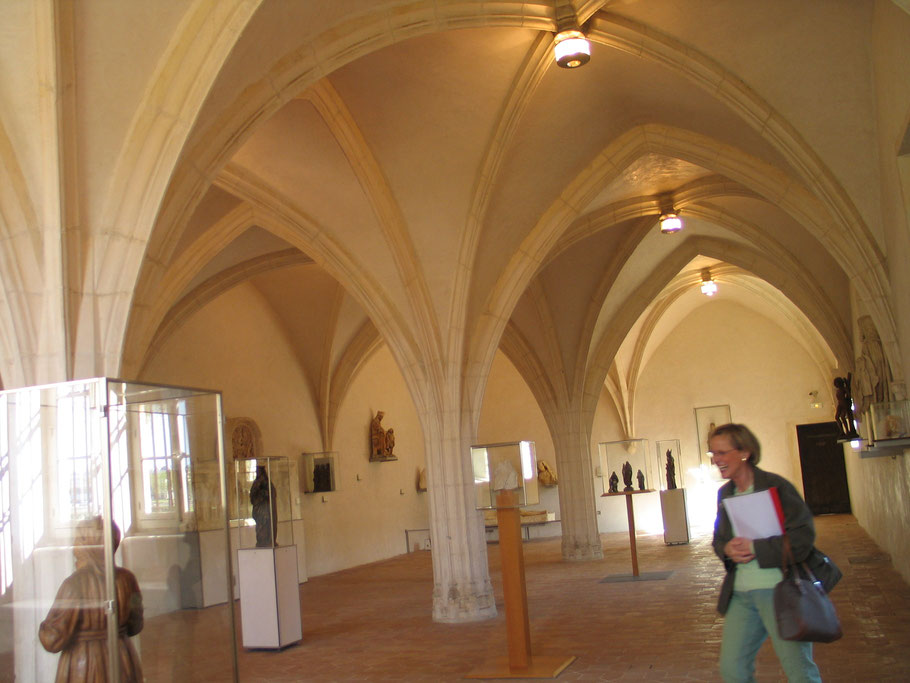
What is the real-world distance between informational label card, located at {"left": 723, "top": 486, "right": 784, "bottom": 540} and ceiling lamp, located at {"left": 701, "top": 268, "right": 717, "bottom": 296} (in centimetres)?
1563

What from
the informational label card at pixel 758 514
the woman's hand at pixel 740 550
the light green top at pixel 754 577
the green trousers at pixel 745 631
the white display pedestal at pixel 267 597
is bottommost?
the white display pedestal at pixel 267 597

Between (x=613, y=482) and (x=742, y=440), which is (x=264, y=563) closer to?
(x=742, y=440)

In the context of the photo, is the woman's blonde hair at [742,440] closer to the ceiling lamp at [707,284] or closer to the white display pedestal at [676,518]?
the white display pedestal at [676,518]

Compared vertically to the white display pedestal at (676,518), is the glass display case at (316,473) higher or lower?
higher

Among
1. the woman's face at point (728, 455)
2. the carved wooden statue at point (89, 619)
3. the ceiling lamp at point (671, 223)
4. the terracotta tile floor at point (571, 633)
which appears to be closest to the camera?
the woman's face at point (728, 455)

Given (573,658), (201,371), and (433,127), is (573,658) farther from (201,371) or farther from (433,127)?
(201,371)

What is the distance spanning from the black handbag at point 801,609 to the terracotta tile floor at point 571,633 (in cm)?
274

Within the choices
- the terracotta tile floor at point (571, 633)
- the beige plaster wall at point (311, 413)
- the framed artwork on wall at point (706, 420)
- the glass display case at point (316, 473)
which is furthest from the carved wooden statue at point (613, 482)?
the framed artwork on wall at point (706, 420)

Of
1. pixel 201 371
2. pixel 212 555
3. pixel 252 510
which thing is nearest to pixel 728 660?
pixel 212 555

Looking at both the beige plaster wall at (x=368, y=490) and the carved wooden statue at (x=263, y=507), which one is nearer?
the carved wooden statue at (x=263, y=507)

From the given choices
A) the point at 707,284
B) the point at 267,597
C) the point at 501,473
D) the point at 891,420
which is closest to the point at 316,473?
the point at 267,597

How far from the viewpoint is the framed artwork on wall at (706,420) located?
72.8 feet

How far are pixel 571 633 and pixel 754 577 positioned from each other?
16.9ft

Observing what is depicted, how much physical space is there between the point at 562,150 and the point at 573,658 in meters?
5.71
